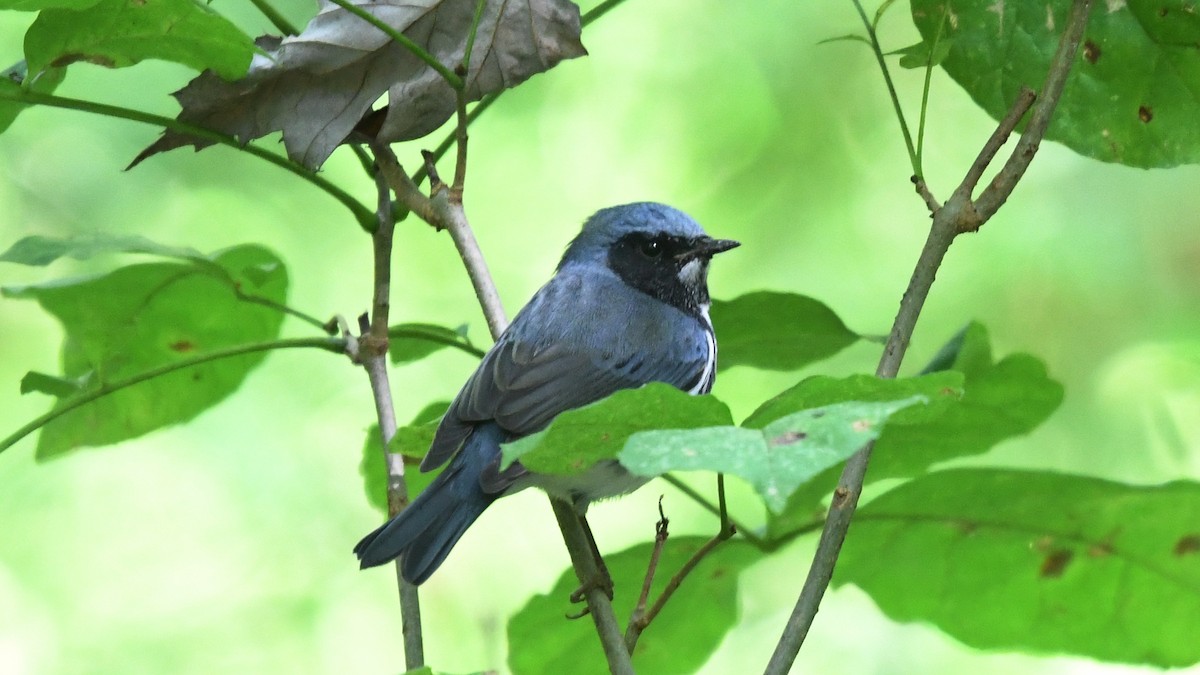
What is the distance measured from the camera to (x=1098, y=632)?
2541 mm

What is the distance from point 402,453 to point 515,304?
3.76 meters

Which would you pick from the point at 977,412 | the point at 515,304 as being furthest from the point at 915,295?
the point at 515,304

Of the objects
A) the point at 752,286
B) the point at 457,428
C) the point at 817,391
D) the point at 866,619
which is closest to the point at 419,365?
the point at 752,286

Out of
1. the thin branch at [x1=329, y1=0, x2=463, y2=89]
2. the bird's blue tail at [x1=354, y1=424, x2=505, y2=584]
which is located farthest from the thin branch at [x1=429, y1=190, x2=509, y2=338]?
the bird's blue tail at [x1=354, y1=424, x2=505, y2=584]

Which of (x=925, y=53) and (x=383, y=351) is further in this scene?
(x=383, y=351)

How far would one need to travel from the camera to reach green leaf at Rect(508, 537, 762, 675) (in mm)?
2723

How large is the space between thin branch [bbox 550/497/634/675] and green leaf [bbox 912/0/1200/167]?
1.13m

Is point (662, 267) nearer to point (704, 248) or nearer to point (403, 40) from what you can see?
point (704, 248)

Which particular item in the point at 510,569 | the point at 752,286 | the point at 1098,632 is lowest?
the point at 1098,632

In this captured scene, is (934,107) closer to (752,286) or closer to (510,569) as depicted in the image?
(752,286)

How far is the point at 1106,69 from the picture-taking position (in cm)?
250

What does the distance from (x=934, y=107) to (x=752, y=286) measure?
1.59 m

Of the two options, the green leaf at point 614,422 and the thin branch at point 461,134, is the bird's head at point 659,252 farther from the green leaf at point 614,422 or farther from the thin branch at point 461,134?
the green leaf at point 614,422

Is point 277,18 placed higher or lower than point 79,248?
higher
